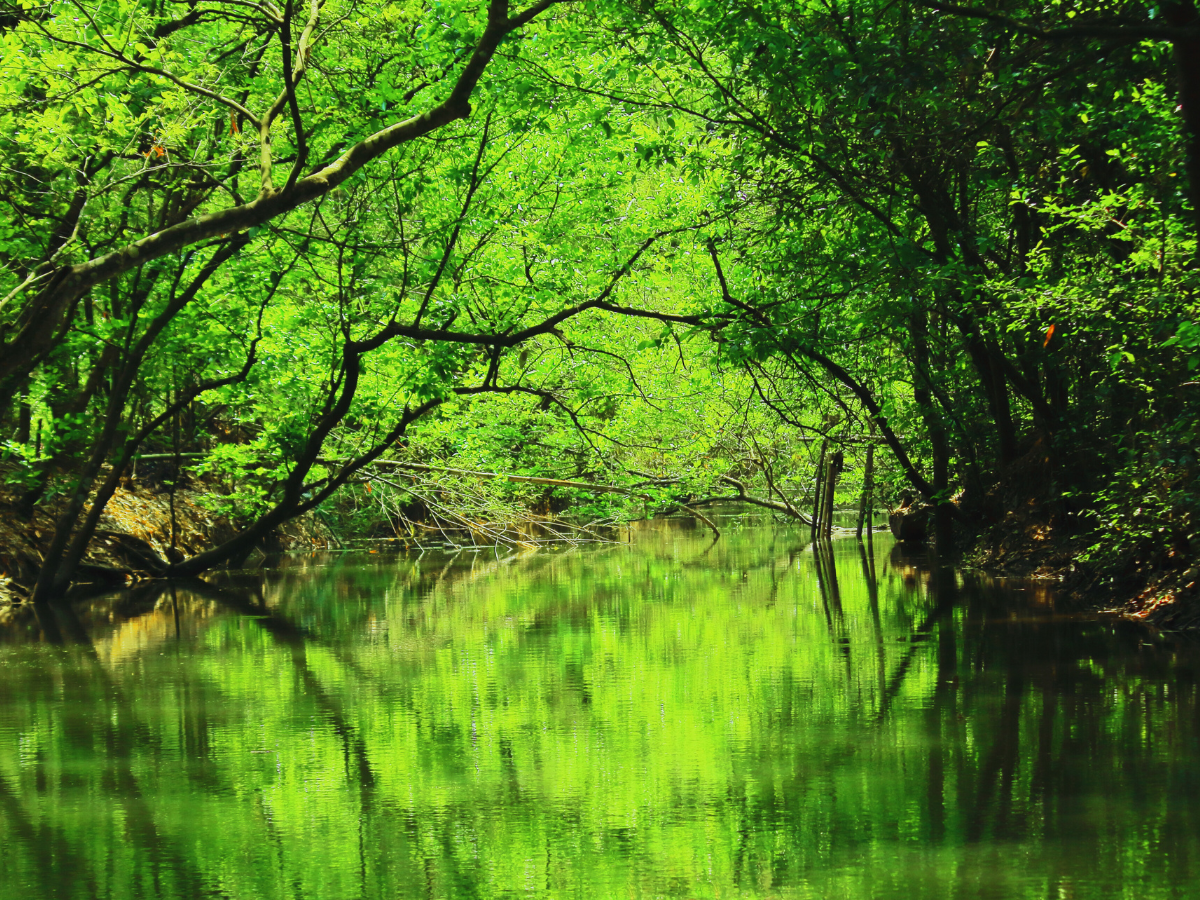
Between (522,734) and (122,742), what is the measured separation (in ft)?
7.65

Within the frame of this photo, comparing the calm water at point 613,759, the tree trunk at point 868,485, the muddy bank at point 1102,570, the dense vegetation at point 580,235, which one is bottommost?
the calm water at point 613,759

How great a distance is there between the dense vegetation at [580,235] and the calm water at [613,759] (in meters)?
3.02

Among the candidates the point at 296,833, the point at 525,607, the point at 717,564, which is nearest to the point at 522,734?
the point at 296,833

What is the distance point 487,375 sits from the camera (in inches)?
642

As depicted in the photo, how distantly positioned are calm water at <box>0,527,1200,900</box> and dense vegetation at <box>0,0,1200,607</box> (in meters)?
3.02

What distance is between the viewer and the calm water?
436cm

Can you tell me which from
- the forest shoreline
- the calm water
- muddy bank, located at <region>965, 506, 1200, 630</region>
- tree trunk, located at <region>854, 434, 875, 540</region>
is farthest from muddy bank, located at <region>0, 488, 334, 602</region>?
tree trunk, located at <region>854, 434, 875, 540</region>

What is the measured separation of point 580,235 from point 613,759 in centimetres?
1139

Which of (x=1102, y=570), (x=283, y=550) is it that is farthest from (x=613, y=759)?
(x=283, y=550)

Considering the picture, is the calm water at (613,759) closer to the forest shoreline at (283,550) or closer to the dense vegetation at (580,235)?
the forest shoreline at (283,550)

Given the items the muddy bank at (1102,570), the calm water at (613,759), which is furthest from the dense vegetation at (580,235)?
the calm water at (613,759)

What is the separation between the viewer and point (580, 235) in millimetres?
16562

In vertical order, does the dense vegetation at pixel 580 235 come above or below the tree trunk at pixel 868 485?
above

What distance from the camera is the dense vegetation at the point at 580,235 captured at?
10.6m
